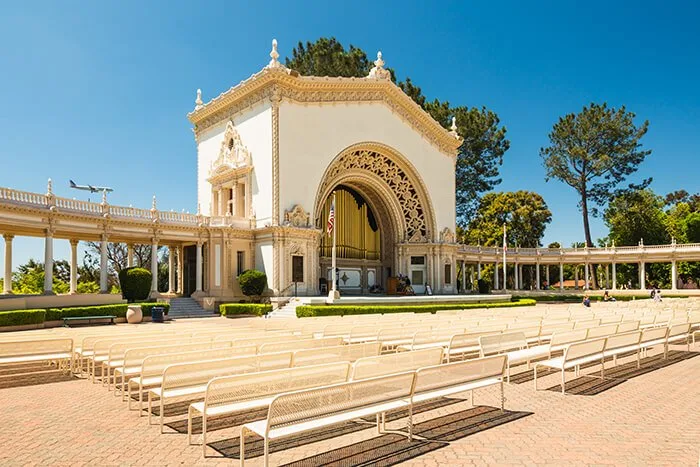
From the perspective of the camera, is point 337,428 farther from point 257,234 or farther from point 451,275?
point 451,275

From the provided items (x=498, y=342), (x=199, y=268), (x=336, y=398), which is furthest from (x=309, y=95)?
(x=336, y=398)

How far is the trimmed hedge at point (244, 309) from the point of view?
31.8m

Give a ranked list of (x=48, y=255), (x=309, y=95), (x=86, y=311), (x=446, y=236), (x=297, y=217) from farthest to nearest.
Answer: (x=446, y=236), (x=309, y=95), (x=297, y=217), (x=48, y=255), (x=86, y=311)

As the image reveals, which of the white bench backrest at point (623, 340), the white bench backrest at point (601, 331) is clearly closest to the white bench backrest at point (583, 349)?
the white bench backrest at point (623, 340)

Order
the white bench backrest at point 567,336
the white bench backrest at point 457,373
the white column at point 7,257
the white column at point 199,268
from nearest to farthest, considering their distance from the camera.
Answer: the white bench backrest at point 457,373
the white bench backrest at point 567,336
the white column at point 7,257
the white column at point 199,268

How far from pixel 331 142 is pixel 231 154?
7795 mm

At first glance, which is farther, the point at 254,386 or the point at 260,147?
the point at 260,147

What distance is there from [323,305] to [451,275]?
20670 mm

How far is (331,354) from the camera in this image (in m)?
9.04

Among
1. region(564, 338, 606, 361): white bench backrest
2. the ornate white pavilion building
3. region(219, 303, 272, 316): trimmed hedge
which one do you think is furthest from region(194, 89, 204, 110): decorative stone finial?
region(564, 338, 606, 361): white bench backrest

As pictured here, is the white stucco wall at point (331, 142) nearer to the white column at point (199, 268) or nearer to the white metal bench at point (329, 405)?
the white column at point (199, 268)

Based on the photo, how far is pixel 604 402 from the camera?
27.7ft

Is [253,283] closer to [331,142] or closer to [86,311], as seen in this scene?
[86,311]

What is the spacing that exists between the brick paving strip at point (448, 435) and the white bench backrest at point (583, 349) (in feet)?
2.12
